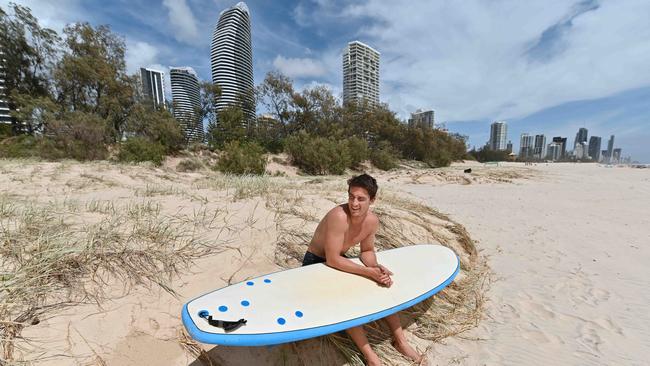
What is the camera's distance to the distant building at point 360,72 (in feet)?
119

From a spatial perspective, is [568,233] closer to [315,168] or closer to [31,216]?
[31,216]

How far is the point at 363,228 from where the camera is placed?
2.37 meters

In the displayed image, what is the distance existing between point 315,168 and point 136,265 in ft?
57.5

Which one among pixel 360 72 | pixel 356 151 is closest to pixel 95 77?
pixel 356 151

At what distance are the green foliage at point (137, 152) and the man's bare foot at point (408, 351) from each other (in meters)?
17.6

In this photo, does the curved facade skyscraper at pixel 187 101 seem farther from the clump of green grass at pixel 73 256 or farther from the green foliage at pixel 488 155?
the green foliage at pixel 488 155

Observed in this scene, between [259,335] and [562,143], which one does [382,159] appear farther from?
[562,143]

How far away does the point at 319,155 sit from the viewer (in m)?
19.3

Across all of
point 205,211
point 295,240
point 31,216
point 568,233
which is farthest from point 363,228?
point 568,233

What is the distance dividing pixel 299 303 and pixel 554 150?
131 m

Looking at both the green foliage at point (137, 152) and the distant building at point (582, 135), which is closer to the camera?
the green foliage at point (137, 152)

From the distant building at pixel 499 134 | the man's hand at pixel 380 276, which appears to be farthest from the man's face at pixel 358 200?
the distant building at pixel 499 134

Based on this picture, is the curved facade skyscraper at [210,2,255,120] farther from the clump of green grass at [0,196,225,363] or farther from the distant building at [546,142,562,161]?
the distant building at [546,142,562,161]

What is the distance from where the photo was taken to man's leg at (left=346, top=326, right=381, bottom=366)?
79.6 inches
